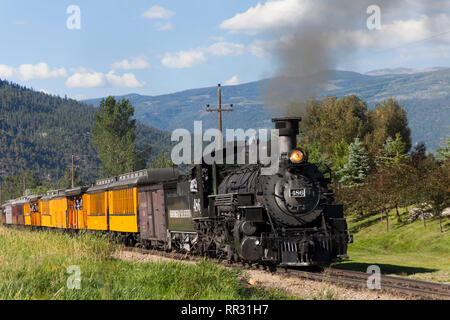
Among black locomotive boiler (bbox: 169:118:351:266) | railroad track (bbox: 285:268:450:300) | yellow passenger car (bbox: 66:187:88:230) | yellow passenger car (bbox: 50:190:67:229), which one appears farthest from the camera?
yellow passenger car (bbox: 50:190:67:229)

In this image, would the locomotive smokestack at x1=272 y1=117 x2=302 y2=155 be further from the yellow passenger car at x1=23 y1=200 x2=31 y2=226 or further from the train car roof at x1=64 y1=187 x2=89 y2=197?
the yellow passenger car at x1=23 y1=200 x2=31 y2=226

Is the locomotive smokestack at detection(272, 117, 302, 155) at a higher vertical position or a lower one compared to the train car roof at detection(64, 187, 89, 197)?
higher

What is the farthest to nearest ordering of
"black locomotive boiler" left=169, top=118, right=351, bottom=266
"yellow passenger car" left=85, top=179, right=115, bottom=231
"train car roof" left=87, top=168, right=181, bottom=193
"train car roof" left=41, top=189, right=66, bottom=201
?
"train car roof" left=41, top=189, right=66, bottom=201
"yellow passenger car" left=85, top=179, right=115, bottom=231
"train car roof" left=87, top=168, right=181, bottom=193
"black locomotive boiler" left=169, top=118, right=351, bottom=266

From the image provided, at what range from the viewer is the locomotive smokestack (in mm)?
15371

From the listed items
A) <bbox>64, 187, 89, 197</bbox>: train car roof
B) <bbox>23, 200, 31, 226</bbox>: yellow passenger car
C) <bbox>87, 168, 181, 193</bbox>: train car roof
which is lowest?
<bbox>23, 200, 31, 226</bbox>: yellow passenger car

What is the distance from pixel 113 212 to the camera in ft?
100

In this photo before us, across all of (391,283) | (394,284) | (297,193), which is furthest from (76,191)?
(394,284)

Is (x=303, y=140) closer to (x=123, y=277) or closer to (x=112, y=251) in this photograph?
(x=112, y=251)

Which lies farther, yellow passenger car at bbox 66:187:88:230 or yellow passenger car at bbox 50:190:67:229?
yellow passenger car at bbox 50:190:67:229

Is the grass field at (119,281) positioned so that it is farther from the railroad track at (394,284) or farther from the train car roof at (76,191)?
the train car roof at (76,191)

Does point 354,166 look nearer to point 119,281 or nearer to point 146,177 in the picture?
point 146,177

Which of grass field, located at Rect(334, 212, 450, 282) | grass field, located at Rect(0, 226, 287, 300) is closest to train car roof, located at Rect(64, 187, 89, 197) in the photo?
grass field, located at Rect(334, 212, 450, 282)

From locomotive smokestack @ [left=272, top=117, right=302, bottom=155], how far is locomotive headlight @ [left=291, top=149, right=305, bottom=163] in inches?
7.6
